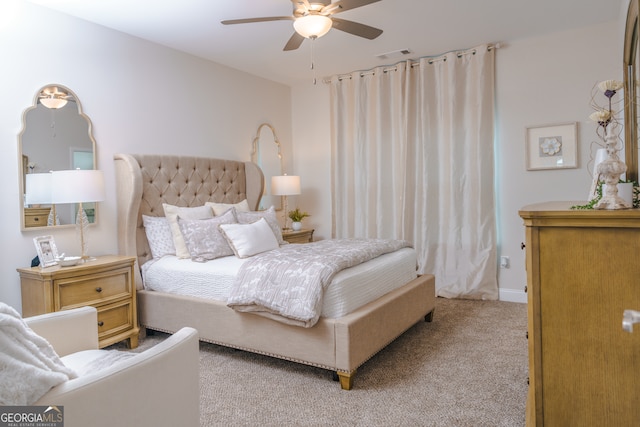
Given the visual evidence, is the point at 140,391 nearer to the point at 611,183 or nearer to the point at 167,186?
the point at 611,183

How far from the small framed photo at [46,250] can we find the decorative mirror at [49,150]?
210 mm

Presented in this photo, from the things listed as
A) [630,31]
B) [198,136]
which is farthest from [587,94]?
[198,136]

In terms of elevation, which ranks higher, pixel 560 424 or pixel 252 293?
pixel 252 293

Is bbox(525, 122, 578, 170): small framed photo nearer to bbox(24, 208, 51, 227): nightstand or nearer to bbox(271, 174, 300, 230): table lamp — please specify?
bbox(271, 174, 300, 230): table lamp

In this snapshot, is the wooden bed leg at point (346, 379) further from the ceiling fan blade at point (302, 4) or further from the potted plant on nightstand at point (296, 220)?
the potted plant on nightstand at point (296, 220)

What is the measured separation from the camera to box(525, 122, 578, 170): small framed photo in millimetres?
3836

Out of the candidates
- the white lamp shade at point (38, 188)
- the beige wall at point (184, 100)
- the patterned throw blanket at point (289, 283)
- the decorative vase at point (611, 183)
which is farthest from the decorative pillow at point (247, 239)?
the decorative vase at point (611, 183)

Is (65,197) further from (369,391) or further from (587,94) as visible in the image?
(587,94)

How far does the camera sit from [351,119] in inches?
198

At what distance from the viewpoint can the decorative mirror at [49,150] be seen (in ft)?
9.40

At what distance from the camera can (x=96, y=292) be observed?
2.85 meters

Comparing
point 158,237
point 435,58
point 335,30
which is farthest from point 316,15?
point 435,58

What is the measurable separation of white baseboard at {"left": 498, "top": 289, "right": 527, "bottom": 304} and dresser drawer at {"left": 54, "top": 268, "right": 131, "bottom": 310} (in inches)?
139

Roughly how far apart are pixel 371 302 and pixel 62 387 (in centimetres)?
197
